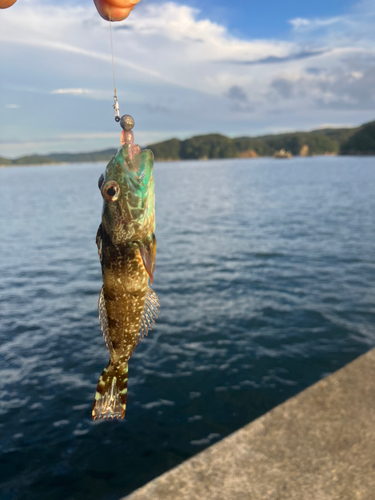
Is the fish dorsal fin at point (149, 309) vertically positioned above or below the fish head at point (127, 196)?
below

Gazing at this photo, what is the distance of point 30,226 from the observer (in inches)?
1726

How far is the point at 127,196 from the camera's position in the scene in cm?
373

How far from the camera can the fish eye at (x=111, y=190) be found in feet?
12.1

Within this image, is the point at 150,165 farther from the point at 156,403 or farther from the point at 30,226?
the point at 30,226

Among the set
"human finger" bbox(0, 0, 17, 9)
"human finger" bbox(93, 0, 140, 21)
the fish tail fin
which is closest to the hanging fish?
the fish tail fin

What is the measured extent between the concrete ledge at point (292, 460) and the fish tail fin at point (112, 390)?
2.70 meters

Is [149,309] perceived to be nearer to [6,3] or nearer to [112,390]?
[112,390]

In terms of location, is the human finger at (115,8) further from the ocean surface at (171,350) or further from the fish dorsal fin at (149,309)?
the ocean surface at (171,350)

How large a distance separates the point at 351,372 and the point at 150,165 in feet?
25.5

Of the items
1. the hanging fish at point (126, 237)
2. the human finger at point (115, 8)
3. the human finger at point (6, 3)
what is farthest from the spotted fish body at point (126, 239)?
the human finger at point (6, 3)

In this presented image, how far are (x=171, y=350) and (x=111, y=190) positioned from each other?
450 inches

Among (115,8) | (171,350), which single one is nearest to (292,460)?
(115,8)

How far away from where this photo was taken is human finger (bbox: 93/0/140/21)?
4.26m

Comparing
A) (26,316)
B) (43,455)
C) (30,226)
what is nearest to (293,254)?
(26,316)
